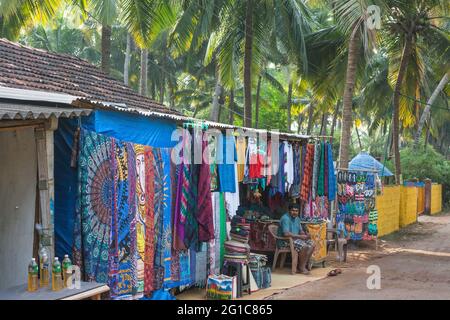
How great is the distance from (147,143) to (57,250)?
1.84m

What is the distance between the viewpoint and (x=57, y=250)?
6469 millimetres

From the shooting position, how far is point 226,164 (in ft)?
28.5

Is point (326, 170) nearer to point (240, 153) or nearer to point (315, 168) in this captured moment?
point (315, 168)

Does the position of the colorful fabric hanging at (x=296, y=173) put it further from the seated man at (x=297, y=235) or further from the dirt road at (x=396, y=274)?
the dirt road at (x=396, y=274)

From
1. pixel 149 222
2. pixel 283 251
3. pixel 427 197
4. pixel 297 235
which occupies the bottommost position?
pixel 427 197

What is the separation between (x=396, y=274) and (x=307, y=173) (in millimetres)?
2570

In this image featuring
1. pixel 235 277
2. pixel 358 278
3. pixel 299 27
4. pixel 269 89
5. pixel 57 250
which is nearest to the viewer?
pixel 57 250

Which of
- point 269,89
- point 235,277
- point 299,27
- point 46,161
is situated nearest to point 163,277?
point 235,277

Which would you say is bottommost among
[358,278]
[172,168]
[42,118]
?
[358,278]

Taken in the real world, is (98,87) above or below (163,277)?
above

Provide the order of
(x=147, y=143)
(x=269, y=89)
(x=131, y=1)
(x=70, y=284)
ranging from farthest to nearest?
(x=269, y=89)
(x=131, y=1)
(x=147, y=143)
(x=70, y=284)

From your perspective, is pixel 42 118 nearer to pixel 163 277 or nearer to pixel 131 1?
pixel 163 277

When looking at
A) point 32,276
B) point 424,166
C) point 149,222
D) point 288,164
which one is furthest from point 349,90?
point 424,166

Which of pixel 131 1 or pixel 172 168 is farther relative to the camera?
pixel 131 1
